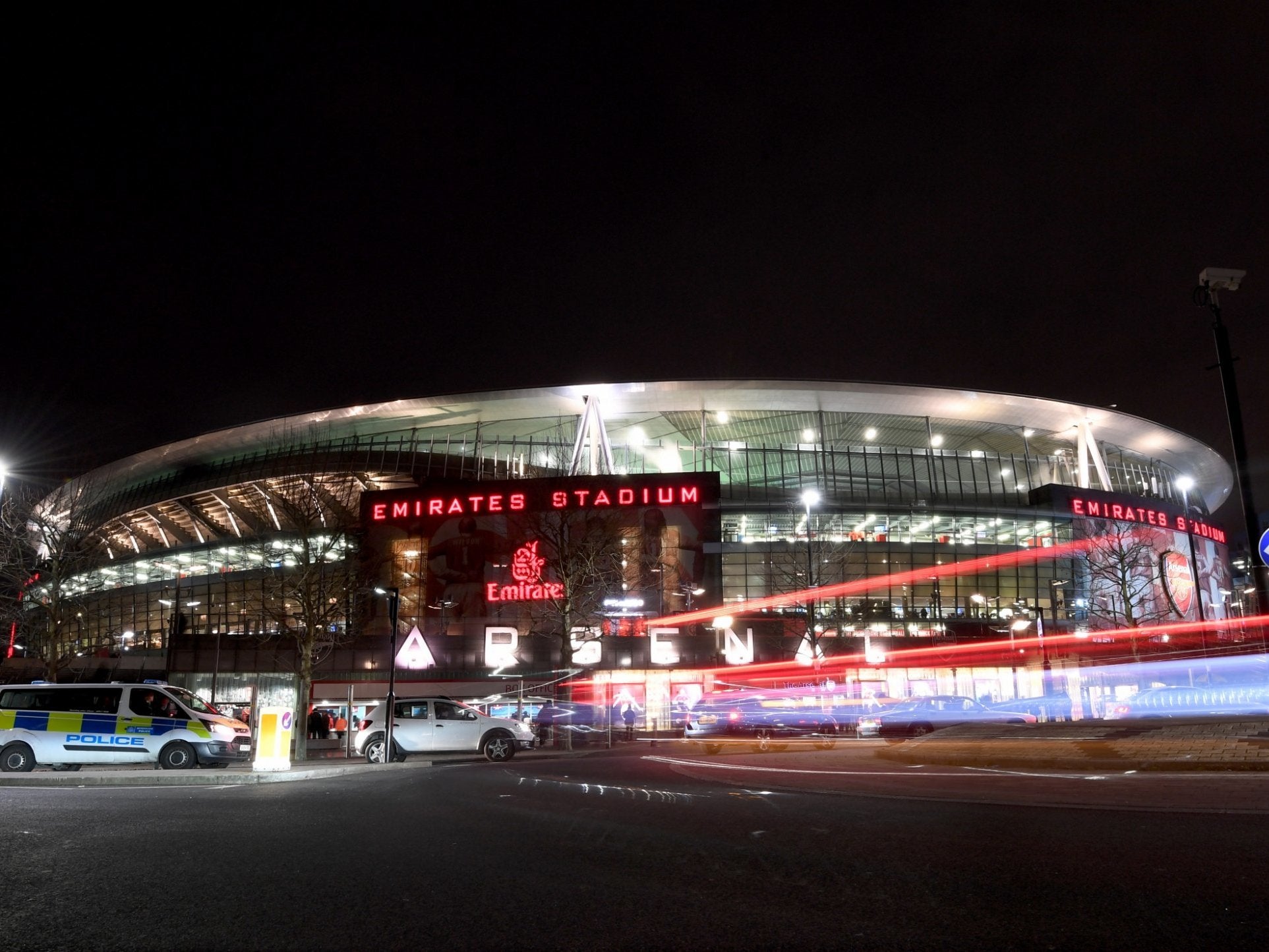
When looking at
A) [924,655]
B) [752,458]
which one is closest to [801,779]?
[924,655]

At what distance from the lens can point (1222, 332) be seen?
16078 millimetres

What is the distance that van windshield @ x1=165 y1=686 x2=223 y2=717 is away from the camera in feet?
73.9

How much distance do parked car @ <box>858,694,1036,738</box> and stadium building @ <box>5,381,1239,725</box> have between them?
25.9 ft

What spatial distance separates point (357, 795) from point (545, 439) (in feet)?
162

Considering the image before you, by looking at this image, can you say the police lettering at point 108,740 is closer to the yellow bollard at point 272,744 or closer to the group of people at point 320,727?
the yellow bollard at point 272,744

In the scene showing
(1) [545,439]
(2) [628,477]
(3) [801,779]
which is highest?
(1) [545,439]

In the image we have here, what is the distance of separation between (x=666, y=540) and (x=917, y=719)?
77.9 ft

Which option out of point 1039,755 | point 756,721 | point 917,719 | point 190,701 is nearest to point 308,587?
point 190,701

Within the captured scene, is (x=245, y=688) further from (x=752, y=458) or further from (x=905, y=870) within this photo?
(x=905, y=870)

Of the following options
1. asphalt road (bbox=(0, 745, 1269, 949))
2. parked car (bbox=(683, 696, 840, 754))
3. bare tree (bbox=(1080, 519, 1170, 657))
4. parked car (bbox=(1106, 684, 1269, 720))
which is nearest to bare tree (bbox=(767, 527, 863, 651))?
bare tree (bbox=(1080, 519, 1170, 657))

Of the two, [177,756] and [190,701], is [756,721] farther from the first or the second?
[177,756]

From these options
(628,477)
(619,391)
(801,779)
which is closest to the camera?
(801,779)

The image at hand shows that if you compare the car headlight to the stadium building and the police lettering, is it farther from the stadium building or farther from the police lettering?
the stadium building

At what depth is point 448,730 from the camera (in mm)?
24938
